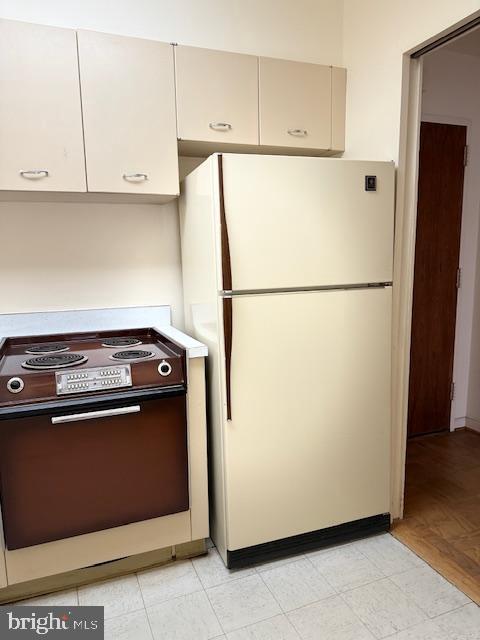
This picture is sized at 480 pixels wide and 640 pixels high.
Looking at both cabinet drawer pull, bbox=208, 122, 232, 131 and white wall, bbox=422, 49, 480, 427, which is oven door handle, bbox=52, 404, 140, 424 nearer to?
cabinet drawer pull, bbox=208, 122, 232, 131

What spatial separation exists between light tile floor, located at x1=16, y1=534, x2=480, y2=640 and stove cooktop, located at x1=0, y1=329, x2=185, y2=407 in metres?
0.82

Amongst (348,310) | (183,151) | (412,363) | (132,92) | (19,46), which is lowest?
(412,363)

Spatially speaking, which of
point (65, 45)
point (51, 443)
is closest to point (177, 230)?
point (65, 45)

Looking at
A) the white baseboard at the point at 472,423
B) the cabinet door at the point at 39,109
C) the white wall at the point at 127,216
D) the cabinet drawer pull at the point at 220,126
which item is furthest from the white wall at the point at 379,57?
the white baseboard at the point at 472,423

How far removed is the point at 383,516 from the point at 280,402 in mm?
824

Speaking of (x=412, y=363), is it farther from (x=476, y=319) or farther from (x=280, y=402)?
(x=280, y=402)

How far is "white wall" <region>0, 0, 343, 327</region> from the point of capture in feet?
→ 6.77

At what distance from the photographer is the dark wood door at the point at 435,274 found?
9.93 ft

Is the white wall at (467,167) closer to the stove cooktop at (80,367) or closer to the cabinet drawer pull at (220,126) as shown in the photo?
the cabinet drawer pull at (220,126)

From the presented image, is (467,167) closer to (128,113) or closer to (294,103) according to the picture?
(294,103)

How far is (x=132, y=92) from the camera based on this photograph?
187cm

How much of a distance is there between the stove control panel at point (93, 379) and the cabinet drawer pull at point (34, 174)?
2.52ft

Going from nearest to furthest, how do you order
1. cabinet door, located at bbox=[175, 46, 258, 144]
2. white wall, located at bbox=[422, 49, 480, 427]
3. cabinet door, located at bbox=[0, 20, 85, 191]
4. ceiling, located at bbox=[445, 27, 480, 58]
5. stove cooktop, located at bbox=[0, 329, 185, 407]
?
stove cooktop, located at bbox=[0, 329, 185, 407]
cabinet door, located at bbox=[0, 20, 85, 191]
cabinet door, located at bbox=[175, 46, 258, 144]
ceiling, located at bbox=[445, 27, 480, 58]
white wall, located at bbox=[422, 49, 480, 427]

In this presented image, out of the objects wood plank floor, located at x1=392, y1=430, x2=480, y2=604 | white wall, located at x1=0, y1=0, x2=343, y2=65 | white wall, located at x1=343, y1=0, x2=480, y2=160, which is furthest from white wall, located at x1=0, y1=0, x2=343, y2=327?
wood plank floor, located at x1=392, y1=430, x2=480, y2=604
